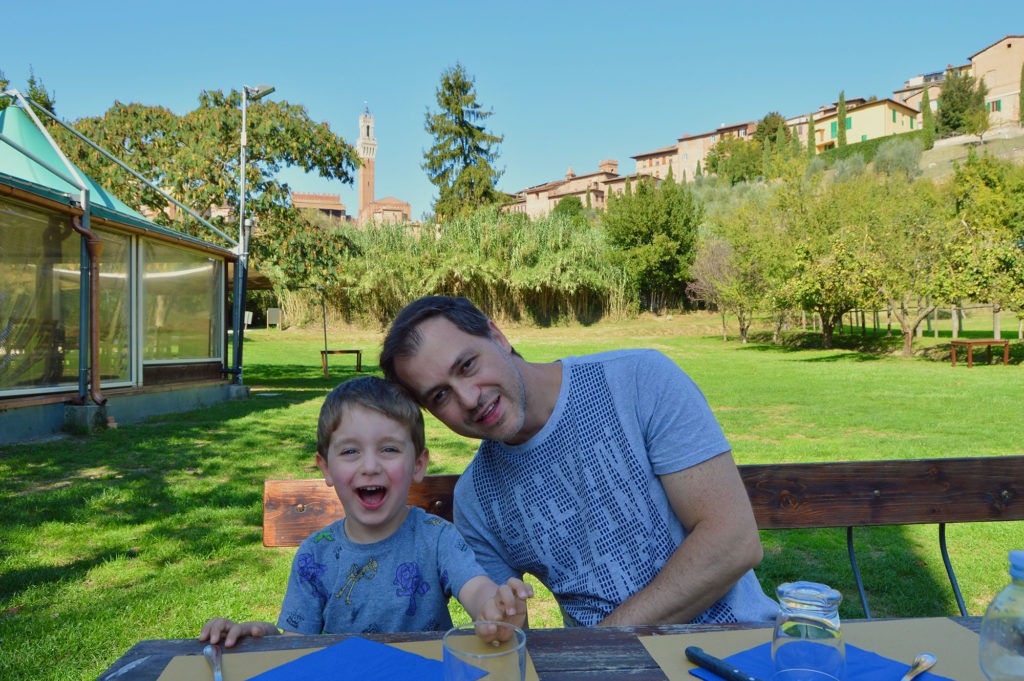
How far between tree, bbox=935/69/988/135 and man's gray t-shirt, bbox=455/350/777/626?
89.0 meters

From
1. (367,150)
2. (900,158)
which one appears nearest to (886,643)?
(900,158)

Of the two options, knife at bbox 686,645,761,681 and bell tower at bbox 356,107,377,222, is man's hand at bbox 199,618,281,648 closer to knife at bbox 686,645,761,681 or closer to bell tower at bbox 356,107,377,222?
knife at bbox 686,645,761,681

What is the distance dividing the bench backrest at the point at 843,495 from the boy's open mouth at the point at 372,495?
1.42 ft

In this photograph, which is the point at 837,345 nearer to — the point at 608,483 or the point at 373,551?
the point at 608,483

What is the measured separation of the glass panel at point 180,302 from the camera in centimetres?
1199

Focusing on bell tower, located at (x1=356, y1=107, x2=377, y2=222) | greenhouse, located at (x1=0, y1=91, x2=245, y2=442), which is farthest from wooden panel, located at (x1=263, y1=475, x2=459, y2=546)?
bell tower, located at (x1=356, y1=107, x2=377, y2=222)

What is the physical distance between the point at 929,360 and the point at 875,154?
5495 cm

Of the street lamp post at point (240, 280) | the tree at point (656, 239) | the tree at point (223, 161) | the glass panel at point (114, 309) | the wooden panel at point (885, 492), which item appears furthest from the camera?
the tree at point (656, 239)

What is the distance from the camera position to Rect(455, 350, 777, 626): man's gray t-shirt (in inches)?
73.0

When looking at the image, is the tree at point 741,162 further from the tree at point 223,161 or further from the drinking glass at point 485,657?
the drinking glass at point 485,657

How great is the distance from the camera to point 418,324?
189 centimetres

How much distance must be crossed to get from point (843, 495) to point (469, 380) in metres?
1.49

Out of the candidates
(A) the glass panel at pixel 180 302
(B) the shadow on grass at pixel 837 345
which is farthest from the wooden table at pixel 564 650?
(B) the shadow on grass at pixel 837 345

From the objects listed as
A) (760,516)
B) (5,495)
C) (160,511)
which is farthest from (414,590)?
(5,495)
